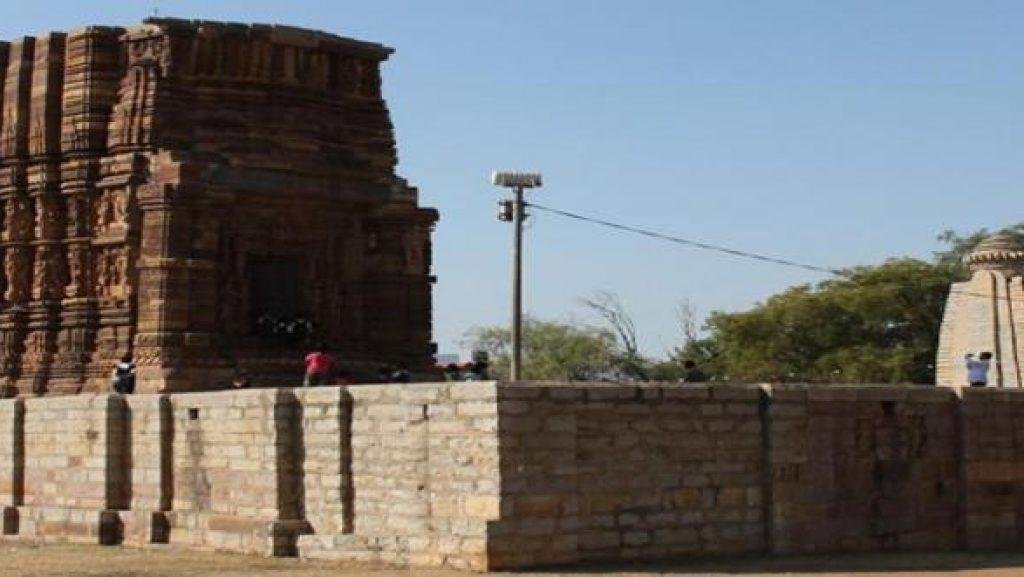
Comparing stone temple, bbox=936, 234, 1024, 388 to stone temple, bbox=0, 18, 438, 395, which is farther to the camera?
stone temple, bbox=936, 234, 1024, 388

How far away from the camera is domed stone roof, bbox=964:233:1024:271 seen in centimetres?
3797

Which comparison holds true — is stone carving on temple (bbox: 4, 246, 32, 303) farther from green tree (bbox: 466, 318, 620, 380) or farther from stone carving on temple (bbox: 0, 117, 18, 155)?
green tree (bbox: 466, 318, 620, 380)

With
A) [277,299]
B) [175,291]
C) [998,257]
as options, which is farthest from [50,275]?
[998,257]

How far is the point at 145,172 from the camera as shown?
25.4 m

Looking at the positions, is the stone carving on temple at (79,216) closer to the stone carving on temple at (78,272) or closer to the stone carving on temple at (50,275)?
the stone carving on temple at (78,272)

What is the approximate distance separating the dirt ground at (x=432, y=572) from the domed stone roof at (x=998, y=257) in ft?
66.6

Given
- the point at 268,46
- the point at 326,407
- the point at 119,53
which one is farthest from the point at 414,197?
the point at 326,407

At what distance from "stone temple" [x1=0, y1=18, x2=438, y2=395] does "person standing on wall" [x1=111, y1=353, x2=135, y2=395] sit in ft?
1.10

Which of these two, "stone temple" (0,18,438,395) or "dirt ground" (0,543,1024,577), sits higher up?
"stone temple" (0,18,438,395)

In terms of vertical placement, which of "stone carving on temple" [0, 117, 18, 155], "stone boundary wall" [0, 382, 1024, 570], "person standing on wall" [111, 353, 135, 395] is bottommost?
"stone boundary wall" [0, 382, 1024, 570]

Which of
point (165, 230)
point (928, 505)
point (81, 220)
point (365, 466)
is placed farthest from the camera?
point (81, 220)

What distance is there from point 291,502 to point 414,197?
30.7 feet

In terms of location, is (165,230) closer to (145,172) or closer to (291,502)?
(145,172)

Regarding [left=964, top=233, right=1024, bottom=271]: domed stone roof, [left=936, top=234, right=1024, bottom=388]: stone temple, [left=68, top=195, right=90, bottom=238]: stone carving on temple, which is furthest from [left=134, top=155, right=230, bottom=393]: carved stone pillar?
[left=964, top=233, right=1024, bottom=271]: domed stone roof
